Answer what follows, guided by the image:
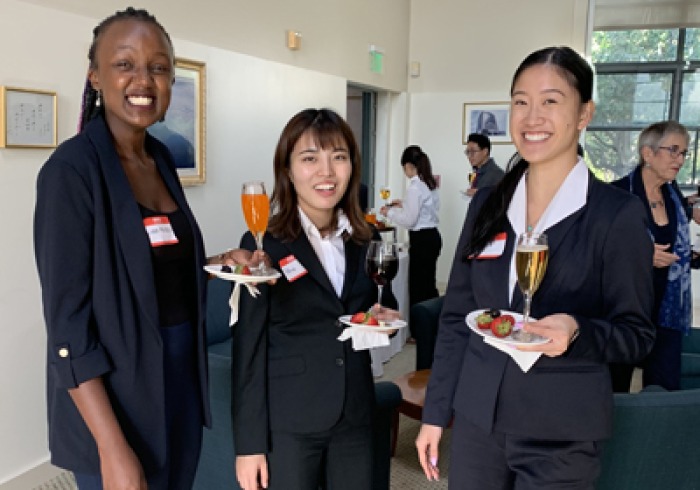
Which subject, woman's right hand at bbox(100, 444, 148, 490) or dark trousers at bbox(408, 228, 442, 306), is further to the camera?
dark trousers at bbox(408, 228, 442, 306)

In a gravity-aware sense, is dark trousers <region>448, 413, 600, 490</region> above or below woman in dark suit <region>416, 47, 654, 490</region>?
below

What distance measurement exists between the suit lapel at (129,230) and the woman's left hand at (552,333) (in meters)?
0.75

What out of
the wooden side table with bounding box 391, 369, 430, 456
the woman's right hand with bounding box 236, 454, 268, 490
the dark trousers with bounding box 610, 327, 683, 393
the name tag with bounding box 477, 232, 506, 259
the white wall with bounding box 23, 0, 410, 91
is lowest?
the wooden side table with bounding box 391, 369, 430, 456

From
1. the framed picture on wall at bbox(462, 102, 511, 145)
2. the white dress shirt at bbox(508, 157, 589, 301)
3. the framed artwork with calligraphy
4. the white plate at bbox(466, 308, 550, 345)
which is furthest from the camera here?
the framed picture on wall at bbox(462, 102, 511, 145)

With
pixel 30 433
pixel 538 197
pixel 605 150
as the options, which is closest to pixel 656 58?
pixel 605 150

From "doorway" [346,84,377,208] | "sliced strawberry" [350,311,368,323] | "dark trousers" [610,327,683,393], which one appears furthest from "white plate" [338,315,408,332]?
"doorway" [346,84,377,208]

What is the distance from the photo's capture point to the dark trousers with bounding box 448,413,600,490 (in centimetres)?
124

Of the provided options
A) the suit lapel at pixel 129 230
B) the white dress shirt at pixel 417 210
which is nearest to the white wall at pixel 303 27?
the white dress shirt at pixel 417 210

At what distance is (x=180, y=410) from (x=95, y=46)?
0.84 meters

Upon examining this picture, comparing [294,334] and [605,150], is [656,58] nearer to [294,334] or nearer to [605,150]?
[605,150]

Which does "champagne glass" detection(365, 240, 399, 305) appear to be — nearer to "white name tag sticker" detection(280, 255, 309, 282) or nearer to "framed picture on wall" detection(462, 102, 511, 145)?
"white name tag sticker" detection(280, 255, 309, 282)

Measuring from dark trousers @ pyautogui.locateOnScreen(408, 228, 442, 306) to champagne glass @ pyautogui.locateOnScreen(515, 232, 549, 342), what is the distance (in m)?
Answer: 4.48

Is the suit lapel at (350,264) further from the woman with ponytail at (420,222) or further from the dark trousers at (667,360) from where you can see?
the woman with ponytail at (420,222)

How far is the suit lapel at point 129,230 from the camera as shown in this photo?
118cm
